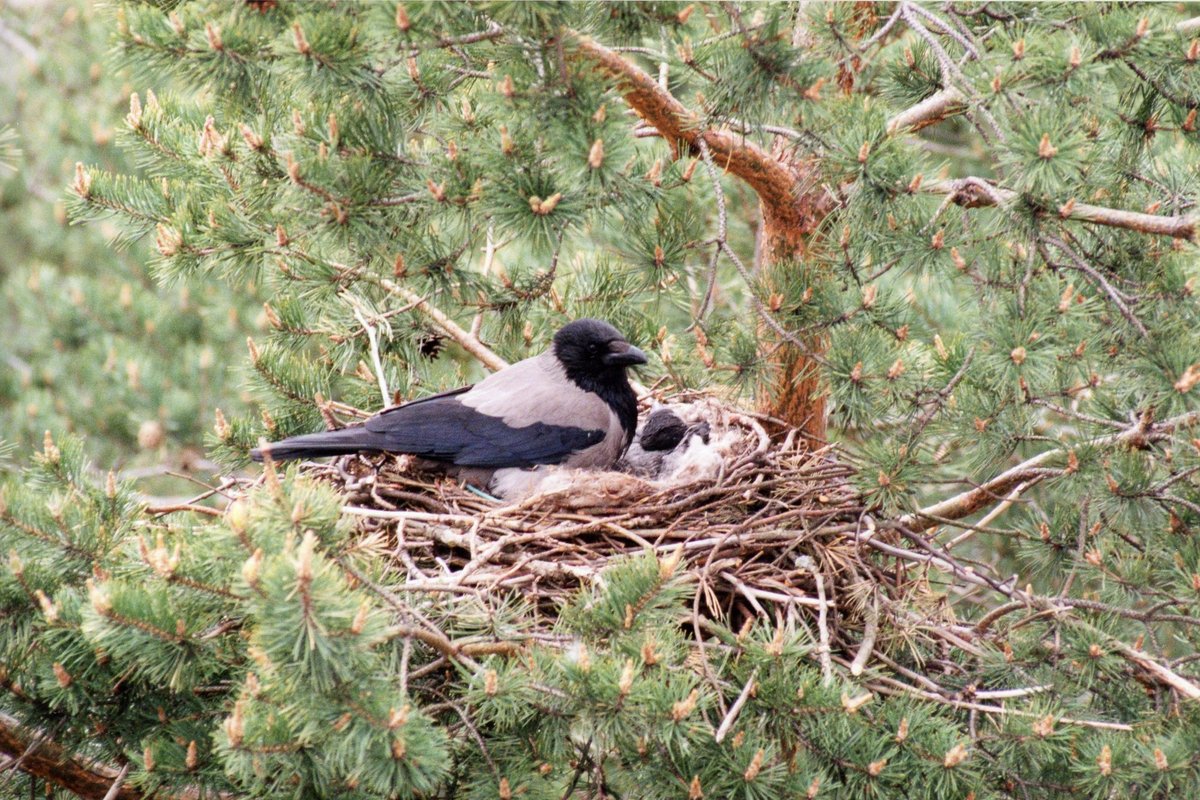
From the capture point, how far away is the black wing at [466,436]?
208 inches

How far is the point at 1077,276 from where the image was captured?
439 centimetres

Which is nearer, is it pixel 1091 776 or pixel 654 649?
pixel 654 649

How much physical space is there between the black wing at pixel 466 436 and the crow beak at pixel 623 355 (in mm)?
326

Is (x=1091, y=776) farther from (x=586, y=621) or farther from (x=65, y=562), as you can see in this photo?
(x=65, y=562)

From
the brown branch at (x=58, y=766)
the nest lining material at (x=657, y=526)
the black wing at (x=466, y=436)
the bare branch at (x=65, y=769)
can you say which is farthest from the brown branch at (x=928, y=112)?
the brown branch at (x=58, y=766)

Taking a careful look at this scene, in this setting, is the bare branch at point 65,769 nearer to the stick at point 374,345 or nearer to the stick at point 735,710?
the stick at point 735,710

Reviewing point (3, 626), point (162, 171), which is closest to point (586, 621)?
point (3, 626)

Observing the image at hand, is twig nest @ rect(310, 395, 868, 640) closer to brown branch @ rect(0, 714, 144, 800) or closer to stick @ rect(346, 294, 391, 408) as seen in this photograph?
stick @ rect(346, 294, 391, 408)

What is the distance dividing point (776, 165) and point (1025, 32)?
1216mm

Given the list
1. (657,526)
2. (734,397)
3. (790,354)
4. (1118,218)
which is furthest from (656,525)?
(1118,218)

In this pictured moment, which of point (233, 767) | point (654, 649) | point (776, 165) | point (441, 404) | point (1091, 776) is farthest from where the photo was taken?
point (441, 404)

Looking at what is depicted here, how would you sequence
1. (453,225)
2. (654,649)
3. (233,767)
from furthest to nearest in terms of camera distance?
(453,225) → (654,649) → (233,767)

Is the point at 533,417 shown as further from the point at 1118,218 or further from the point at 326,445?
the point at 1118,218

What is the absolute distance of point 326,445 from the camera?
508 cm
